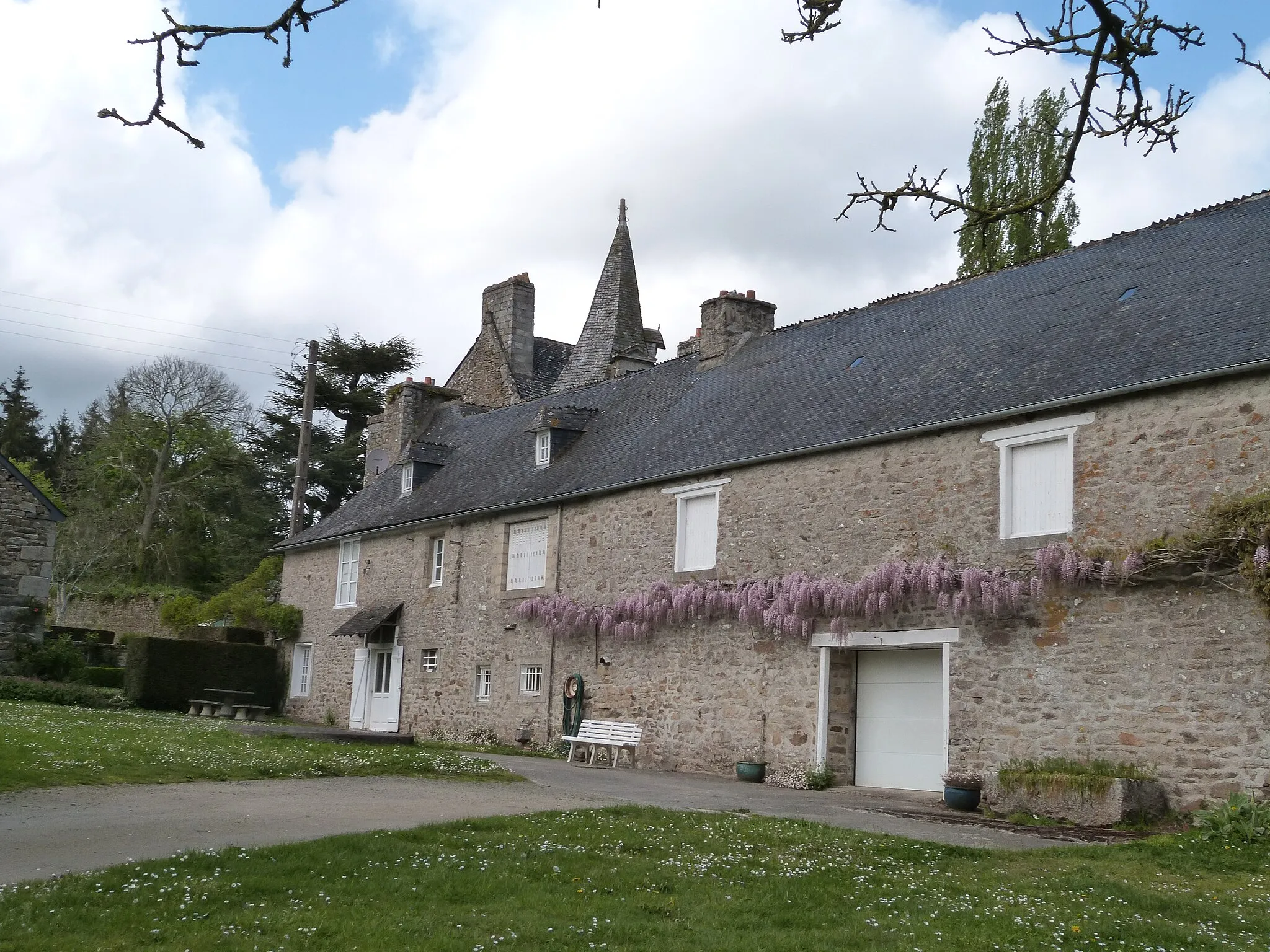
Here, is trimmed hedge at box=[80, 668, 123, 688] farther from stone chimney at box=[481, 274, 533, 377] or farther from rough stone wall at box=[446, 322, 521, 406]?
stone chimney at box=[481, 274, 533, 377]

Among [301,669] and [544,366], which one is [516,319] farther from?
[301,669]

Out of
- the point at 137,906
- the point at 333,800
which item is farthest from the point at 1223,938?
the point at 333,800

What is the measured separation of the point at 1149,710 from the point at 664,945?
7.87 meters

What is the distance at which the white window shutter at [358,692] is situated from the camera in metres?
25.2

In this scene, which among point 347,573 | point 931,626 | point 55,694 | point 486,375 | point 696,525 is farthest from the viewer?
point 486,375

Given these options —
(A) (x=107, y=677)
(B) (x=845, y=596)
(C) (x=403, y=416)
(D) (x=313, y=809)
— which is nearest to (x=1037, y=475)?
(B) (x=845, y=596)

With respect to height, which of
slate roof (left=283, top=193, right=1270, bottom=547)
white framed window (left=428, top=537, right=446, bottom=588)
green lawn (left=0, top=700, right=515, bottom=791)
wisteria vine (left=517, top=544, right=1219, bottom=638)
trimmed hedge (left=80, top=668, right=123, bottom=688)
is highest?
slate roof (left=283, top=193, right=1270, bottom=547)

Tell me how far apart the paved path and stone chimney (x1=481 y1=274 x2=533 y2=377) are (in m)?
22.0

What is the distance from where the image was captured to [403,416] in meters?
30.7

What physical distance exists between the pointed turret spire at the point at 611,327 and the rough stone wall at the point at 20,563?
506 inches

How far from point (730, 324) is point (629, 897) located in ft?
52.7

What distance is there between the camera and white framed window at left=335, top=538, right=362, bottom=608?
2662 centimetres

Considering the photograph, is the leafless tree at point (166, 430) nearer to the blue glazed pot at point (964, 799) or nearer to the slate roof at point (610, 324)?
the slate roof at point (610, 324)

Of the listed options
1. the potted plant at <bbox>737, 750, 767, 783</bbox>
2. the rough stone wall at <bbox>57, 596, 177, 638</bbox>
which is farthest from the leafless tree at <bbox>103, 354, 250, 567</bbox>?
the potted plant at <bbox>737, 750, 767, 783</bbox>
